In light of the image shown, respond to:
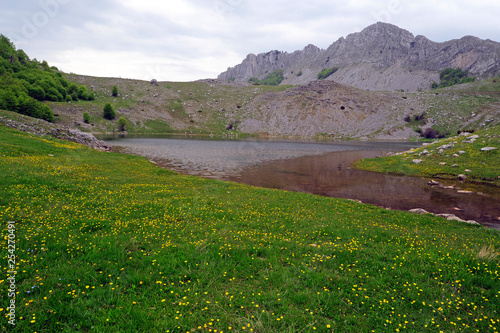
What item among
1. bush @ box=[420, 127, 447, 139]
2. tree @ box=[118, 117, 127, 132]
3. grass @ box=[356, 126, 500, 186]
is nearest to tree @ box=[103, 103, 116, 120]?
tree @ box=[118, 117, 127, 132]

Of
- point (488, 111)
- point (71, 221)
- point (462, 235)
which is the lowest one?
point (462, 235)

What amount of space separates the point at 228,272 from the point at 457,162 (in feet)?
180

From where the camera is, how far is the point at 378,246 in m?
12.3

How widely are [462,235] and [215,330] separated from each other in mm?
17890

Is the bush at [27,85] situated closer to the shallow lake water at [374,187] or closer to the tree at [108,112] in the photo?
the tree at [108,112]

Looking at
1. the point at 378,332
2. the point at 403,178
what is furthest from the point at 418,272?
the point at 403,178

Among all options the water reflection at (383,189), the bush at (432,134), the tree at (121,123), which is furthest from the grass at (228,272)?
the bush at (432,134)

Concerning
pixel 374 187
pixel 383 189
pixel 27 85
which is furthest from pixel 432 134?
pixel 27 85

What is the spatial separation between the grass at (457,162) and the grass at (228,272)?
32033 millimetres

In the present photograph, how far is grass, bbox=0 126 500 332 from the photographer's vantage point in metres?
6.83

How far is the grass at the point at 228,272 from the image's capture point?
6.83 m

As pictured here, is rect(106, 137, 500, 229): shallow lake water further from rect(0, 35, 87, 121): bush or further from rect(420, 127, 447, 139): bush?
rect(420, 127, 447, 139): bush

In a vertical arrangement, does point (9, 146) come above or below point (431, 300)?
above

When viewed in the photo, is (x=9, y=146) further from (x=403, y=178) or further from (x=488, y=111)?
(x=488, y=111)
